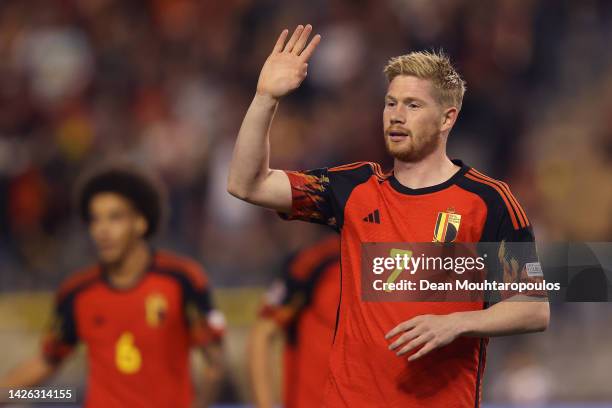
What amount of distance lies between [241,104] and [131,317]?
5361mm

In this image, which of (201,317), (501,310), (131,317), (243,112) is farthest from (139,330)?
(243,112)

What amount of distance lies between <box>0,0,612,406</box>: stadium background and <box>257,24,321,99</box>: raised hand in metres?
5.58

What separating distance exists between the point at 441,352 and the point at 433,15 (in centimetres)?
791

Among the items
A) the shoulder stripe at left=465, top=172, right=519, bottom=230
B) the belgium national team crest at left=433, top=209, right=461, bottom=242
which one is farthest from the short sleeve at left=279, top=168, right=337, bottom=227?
the shoulder stripe at left=465, top=172, right=519, bottom=230

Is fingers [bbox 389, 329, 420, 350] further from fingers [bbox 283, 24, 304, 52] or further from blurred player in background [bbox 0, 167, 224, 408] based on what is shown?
blurred player in background [bbox 0, 167, 224, 408]

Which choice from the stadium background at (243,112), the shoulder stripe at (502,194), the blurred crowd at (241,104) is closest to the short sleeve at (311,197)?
the shoulder stripe at (502,194)

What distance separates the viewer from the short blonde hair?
169 inches

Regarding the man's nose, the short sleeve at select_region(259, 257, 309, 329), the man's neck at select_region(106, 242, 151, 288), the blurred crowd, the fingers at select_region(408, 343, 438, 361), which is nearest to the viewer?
the fingers at select_region(408, 343, 438, 361)

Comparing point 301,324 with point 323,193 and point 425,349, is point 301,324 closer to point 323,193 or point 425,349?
point 323,193

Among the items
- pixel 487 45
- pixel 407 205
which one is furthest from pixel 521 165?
pixel 407 205

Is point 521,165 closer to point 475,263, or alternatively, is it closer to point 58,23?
point 58,23

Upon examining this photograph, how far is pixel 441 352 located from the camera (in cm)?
417

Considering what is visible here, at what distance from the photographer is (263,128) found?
4.10 m

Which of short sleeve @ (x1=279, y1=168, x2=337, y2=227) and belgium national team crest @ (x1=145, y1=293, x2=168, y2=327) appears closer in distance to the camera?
short sleeve @ (x1=279, y1=168, x2=337, y2=227)
